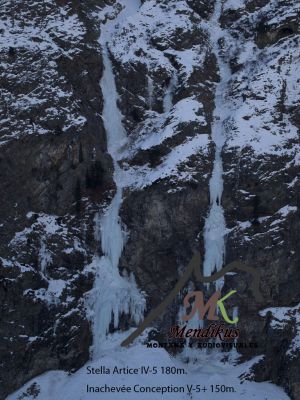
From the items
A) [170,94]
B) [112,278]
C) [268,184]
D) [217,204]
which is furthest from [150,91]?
[112,278]

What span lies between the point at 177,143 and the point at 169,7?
9030 millimetres

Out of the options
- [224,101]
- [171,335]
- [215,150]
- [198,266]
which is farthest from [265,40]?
[171,335]

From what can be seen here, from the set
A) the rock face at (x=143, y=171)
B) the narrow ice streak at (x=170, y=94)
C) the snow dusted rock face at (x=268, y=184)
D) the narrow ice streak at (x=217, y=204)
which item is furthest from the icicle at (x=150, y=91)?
the snow dusted rock face at (x=268, y=184)

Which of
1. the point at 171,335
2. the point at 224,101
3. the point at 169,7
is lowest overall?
the point at 171,335

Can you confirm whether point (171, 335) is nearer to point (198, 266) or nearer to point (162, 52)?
point (198, 266)

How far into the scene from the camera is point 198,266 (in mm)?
34969

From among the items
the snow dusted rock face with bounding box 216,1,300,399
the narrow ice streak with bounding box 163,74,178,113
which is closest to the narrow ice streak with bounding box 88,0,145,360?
the narrow ice streak with bounding box 163,74,178,113

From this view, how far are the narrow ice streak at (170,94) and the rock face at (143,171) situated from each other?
0.06 metres

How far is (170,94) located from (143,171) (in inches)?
179

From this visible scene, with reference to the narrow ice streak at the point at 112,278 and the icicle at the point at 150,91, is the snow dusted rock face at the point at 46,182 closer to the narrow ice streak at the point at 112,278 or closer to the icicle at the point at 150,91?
the narrow ice streak at the point at 112,278

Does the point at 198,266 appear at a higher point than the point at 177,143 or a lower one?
lower

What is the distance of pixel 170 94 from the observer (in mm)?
39719

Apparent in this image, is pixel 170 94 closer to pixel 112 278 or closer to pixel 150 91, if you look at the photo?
pixel 150 91

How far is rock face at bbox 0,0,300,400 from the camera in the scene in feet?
112
